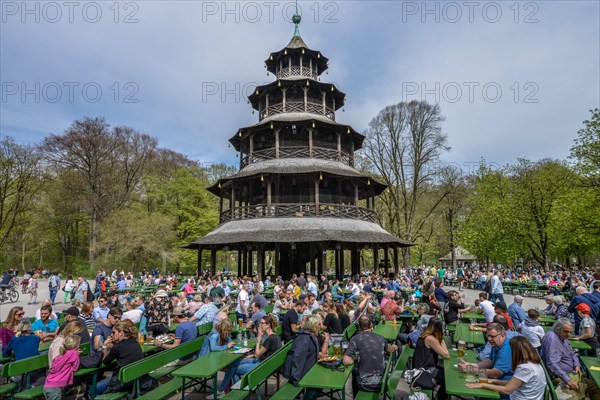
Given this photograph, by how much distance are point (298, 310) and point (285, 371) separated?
267 centimetres

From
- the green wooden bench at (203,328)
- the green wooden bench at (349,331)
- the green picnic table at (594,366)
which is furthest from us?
the green wooden bench at (203,328)

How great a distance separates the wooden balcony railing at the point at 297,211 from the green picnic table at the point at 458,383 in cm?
1899

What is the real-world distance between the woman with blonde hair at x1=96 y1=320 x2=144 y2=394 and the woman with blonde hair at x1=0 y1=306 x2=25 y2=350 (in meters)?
2.51

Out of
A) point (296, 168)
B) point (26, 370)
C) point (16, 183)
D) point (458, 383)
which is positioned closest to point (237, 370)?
point (26, 370)

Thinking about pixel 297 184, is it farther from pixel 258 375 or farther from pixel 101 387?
pixel 258 375

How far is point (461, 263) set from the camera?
2904 inches

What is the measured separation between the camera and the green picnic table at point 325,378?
17.1 feet

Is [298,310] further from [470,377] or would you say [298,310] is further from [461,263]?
[461,263]

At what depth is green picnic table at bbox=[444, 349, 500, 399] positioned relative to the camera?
499 cm

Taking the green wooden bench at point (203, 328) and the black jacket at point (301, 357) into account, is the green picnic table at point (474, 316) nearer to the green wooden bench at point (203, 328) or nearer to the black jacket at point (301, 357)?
the black jacket at point (301, 357)

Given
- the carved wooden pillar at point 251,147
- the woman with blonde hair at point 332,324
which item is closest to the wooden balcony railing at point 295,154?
the carved wooden pillar at point 251,147

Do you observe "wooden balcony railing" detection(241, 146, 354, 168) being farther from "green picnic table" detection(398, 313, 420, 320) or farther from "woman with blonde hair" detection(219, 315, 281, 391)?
"woman with blonde hair" detection(219, 315, 281, 391)

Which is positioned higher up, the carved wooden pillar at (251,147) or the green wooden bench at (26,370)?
the carved wooden pillar at (251,147)

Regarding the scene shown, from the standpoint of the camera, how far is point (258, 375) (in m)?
5.58
